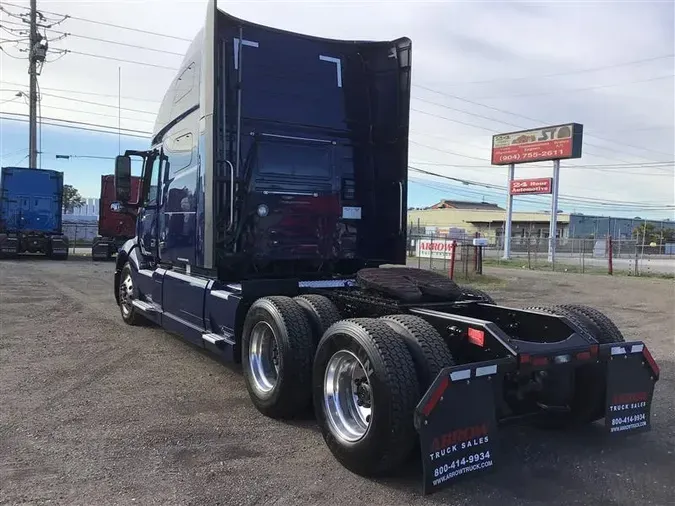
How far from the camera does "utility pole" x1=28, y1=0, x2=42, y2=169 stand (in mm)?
30672

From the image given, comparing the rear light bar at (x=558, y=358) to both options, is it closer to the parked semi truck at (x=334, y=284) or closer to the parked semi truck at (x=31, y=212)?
the parked semi truck at (x=334, y=284)

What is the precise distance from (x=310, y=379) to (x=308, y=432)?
43 centimetres

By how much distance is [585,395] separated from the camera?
4.57 metres

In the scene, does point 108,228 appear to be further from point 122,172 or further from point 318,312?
point 318,312

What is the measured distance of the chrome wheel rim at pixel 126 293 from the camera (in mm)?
9228

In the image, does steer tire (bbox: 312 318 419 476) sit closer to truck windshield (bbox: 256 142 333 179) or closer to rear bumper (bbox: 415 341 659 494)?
rear bumper (bbox: 415 341 659 494)

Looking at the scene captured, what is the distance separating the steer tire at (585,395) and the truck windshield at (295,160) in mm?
3222

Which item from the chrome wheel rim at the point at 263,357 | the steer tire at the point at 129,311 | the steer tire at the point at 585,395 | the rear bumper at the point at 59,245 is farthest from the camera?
the rear bumper at the point at 59,245

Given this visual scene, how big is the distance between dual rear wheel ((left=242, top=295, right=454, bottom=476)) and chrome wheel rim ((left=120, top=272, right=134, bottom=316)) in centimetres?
435

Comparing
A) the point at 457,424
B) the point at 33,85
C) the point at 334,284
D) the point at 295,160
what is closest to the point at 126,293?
the point at 295,160

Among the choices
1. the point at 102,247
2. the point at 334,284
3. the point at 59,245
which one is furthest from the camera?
the point at 102,247

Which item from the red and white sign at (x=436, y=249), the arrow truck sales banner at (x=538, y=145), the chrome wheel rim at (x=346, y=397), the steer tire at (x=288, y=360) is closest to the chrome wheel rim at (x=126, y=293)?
the steer tire at (x=288, y=360)

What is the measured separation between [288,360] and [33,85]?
32.3 m

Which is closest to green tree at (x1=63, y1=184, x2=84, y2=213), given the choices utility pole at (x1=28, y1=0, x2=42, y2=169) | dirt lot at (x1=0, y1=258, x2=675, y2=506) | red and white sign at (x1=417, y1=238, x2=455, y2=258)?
utility pole at (x1=28, y1=0, x2=42, y2=169)
